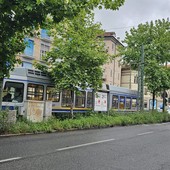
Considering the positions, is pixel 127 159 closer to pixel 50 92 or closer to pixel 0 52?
pixel 0 52

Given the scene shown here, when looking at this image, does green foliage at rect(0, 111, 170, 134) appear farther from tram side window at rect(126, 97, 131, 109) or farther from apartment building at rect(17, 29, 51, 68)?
apartment building at rect(17, 29, 51, 68)

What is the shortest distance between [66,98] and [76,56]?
11.3ft

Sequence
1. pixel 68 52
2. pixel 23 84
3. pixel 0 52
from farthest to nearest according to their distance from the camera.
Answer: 1. pixel 68 52
2. pixel 23 84
3. pixel 0 52

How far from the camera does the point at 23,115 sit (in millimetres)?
17156

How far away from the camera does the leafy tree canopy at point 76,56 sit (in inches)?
784

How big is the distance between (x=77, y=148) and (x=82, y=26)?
1215cm

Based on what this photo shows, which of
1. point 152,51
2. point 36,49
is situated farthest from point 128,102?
point 36,49

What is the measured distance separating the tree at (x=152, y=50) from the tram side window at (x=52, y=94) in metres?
12.3

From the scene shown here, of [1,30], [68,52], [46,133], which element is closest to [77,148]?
[1,30]

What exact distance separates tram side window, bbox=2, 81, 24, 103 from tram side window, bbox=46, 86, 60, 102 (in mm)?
2444

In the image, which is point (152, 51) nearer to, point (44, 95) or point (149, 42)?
point (149, 42)

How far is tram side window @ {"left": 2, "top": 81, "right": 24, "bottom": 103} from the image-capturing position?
17836 mm

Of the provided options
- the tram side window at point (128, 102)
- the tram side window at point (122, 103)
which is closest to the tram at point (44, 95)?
the tram side window at point (122, 103)

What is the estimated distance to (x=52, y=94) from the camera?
69.3ft
